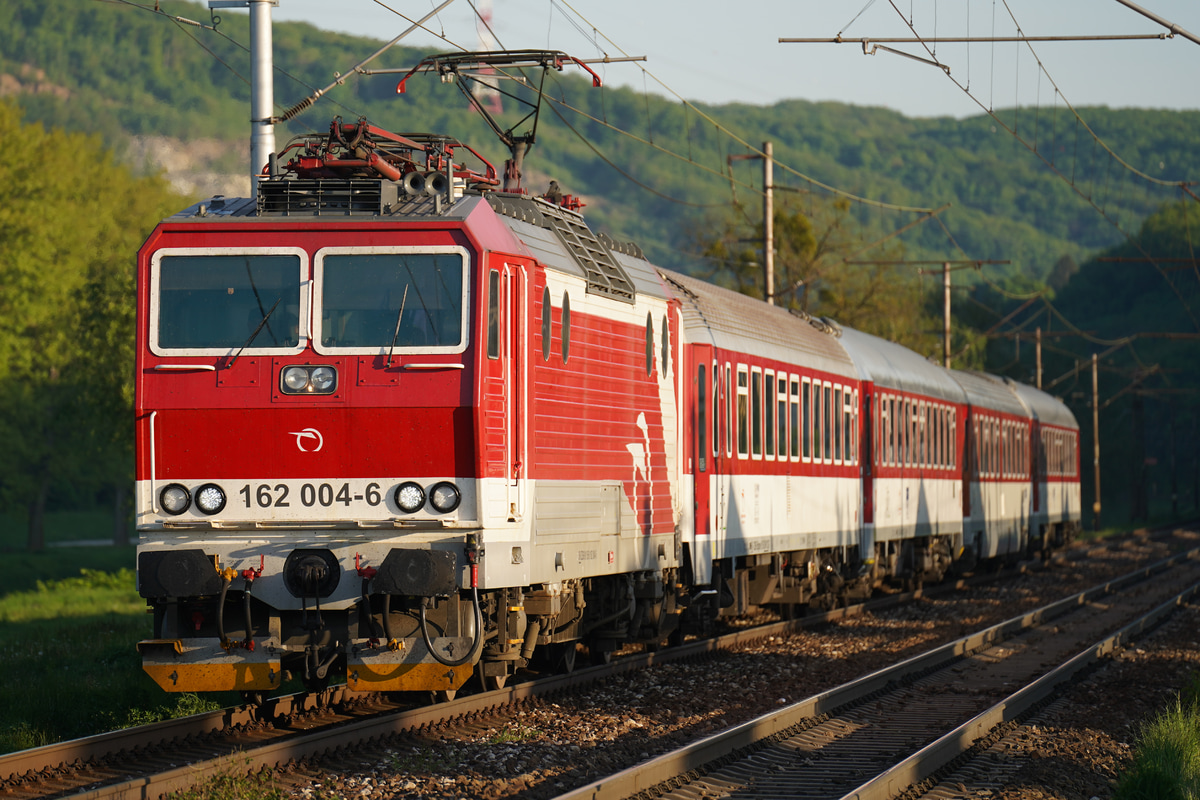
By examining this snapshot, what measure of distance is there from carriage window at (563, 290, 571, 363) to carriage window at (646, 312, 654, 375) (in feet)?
6.83

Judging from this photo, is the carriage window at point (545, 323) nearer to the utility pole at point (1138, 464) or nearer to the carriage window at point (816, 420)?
the carriage window at point (816, 420)

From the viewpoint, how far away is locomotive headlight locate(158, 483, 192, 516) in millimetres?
9914

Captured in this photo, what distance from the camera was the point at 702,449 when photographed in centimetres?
1586

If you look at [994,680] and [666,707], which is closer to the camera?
[666,707]

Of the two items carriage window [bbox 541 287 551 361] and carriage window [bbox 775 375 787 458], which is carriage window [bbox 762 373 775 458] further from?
carriage window [bbox 541 287 551 361]

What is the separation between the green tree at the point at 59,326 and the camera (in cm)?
3481

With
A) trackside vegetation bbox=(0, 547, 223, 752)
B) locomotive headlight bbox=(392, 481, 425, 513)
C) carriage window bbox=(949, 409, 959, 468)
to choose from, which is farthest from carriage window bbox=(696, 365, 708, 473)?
carriage window bbox=(949, 409, 959, 468)

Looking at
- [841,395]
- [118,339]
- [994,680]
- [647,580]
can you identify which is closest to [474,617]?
[647,580]

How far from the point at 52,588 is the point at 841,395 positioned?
2032 cm

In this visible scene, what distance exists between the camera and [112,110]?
160m

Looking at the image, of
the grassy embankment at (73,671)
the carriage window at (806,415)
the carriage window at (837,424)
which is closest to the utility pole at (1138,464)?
the carriage window at (837,424)

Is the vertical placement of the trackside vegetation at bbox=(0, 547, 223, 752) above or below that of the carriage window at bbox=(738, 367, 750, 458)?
below

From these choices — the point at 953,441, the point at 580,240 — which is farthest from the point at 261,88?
the point at 953,441

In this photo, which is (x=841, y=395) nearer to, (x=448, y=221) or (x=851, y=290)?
→ (x=448, y=221)
